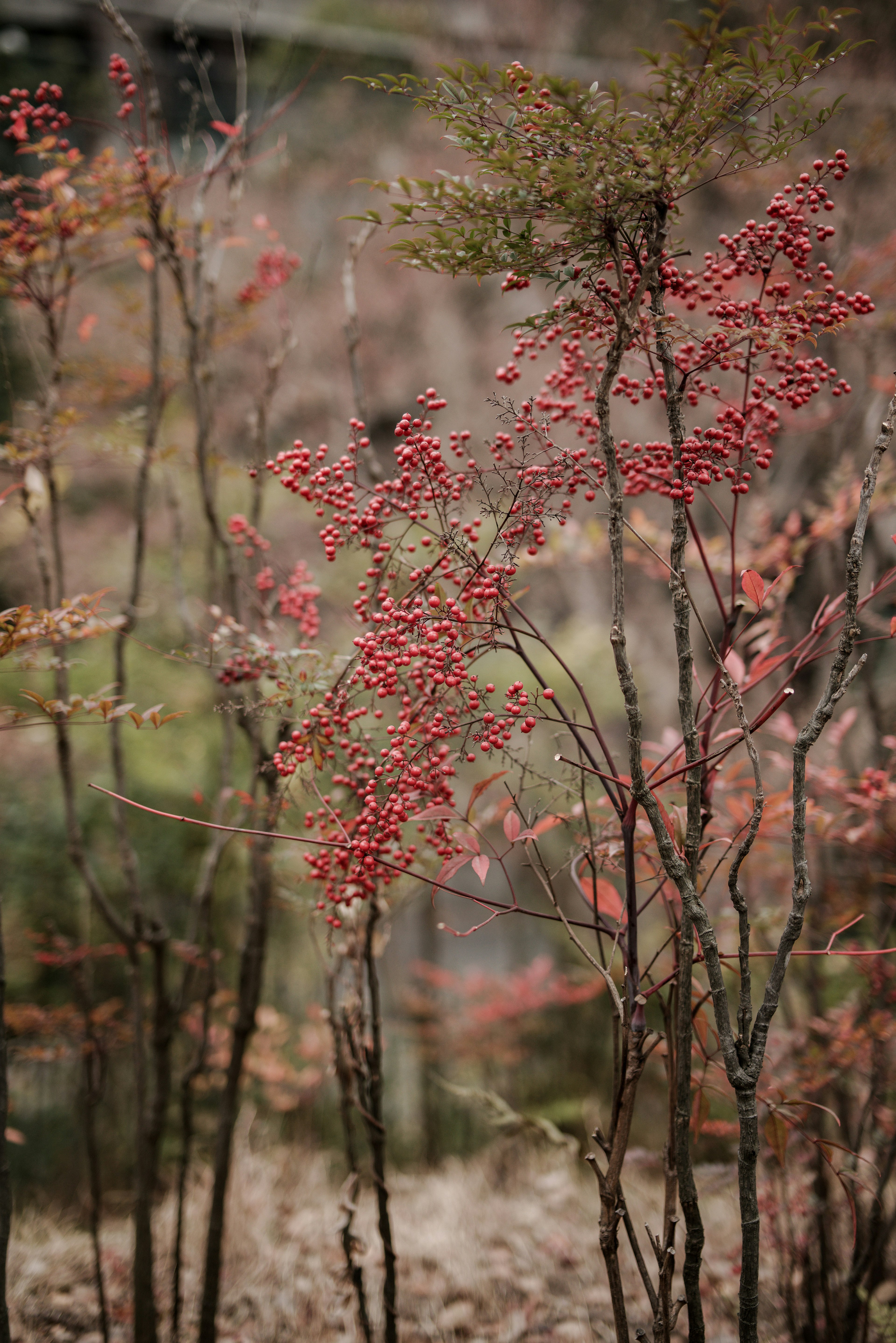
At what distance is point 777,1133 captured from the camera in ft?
2.92

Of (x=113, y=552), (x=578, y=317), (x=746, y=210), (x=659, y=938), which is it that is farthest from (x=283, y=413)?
(x=578, y=317)

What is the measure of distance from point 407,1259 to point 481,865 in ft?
5.69

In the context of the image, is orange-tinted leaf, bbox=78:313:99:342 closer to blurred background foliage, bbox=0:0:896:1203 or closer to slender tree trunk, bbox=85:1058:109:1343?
blurred background foliage, bbox=0:0:896:1203

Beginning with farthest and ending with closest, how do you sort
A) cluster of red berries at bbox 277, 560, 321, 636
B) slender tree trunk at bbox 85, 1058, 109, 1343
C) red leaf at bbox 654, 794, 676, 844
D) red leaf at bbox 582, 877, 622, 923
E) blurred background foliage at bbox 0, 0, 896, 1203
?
blurred background foliage at bbox 0, 0, 896, 1203 → slender tree trunk at bbox 85, 1058, 109, 1343 → cluster of red berries at bbox 277, 560, 321, 636 → red leaf at bbox 582, 877, 622, 923 → red leaf at bbox 654, 794, 676, 844

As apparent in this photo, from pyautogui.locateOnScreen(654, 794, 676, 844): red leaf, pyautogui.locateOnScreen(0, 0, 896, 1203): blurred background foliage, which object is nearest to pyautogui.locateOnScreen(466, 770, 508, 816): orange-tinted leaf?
pyautogui.locateOnScreen(654, 794, 676, 844): red leaf

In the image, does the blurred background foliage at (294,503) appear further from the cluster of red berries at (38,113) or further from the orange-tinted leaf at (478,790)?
the orange-tinted leaf at (478,790)

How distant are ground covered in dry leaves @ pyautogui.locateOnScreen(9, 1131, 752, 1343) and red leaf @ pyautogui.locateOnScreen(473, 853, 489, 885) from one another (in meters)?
0.81

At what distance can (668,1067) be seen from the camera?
0.96 m

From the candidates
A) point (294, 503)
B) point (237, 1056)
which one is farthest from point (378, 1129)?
point (294, 503)

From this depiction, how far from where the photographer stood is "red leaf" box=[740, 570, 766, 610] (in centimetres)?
83

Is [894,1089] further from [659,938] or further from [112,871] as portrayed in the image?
[112,871]

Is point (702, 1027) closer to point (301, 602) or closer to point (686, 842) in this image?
point (686, 842)

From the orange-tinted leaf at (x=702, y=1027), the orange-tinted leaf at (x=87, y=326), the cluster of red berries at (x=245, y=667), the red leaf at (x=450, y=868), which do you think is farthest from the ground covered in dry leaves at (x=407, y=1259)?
the orange-tinted leaf at (x=87, y=326)

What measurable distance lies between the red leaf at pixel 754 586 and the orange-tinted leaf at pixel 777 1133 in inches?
24.2
